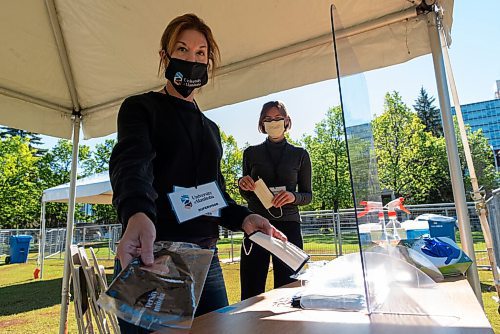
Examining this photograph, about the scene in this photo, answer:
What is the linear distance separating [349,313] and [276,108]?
146 centimetres

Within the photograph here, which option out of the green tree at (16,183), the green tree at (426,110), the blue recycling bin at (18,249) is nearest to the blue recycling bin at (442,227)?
the blue recycling bin at (18,249)

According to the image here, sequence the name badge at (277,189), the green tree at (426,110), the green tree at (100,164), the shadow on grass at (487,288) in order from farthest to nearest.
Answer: the green tree at (426,110) → the green tree at (100,164) → the shadow on grass at (487,288) → the name badge at (277,189)

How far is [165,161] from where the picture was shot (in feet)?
Answer: 3.08

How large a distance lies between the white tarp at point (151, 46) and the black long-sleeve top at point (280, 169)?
1.53 feet

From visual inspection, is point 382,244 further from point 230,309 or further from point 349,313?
point 230,309

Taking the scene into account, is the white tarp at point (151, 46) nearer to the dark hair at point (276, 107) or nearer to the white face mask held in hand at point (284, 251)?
the dark hair at point (276, 107)

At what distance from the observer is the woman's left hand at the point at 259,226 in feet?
3.23

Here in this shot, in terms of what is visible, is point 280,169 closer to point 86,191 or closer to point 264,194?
point 264,194

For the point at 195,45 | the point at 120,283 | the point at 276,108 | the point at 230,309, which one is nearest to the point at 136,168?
the point at 120,283

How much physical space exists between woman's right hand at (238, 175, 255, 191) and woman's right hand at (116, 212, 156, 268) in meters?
1.24

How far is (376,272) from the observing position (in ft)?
2.53

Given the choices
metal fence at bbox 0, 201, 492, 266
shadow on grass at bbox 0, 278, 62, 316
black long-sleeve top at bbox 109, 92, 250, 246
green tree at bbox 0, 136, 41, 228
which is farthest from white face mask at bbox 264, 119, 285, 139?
green tree at bbox 0, 136, 41, 228

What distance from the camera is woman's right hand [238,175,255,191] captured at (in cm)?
185

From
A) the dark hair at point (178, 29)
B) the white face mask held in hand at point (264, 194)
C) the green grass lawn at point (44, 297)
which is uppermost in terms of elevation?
the dark hair at point (178, 29)
